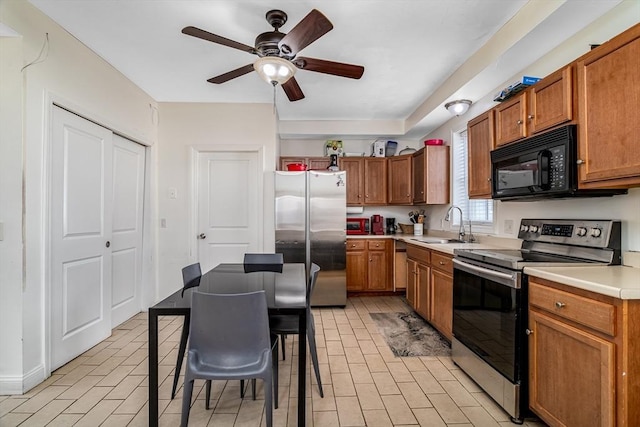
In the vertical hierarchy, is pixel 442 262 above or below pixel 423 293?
above

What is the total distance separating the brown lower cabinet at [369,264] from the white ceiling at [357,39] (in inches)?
75.6

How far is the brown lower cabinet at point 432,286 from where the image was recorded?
2816 mm

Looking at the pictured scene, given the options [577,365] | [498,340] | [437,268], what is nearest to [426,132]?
[437,268]

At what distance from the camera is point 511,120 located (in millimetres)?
2334

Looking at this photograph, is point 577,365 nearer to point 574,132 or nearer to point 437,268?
point 574,132

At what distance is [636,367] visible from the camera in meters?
1.29

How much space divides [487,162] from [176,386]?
9.46ft

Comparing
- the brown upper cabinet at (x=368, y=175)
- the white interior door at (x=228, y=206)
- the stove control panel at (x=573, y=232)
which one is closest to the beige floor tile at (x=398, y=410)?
the stove control panel at (x=573, y=232)

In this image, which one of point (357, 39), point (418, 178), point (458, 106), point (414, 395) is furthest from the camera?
point (418, 178)

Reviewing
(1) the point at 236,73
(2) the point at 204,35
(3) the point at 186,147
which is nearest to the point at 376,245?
(3) the point at 186,147

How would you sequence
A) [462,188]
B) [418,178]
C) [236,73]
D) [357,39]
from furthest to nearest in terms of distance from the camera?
1. [418,178]
2. [462,188]
3. [357,39]
4. [236,73]

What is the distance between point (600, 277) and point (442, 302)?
1.55 metres

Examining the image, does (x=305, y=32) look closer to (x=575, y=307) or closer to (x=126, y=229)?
(x=575, y=307)

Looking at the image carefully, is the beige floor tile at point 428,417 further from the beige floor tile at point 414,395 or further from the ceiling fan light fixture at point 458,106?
the ceiling fan light fixture at point 458,106
